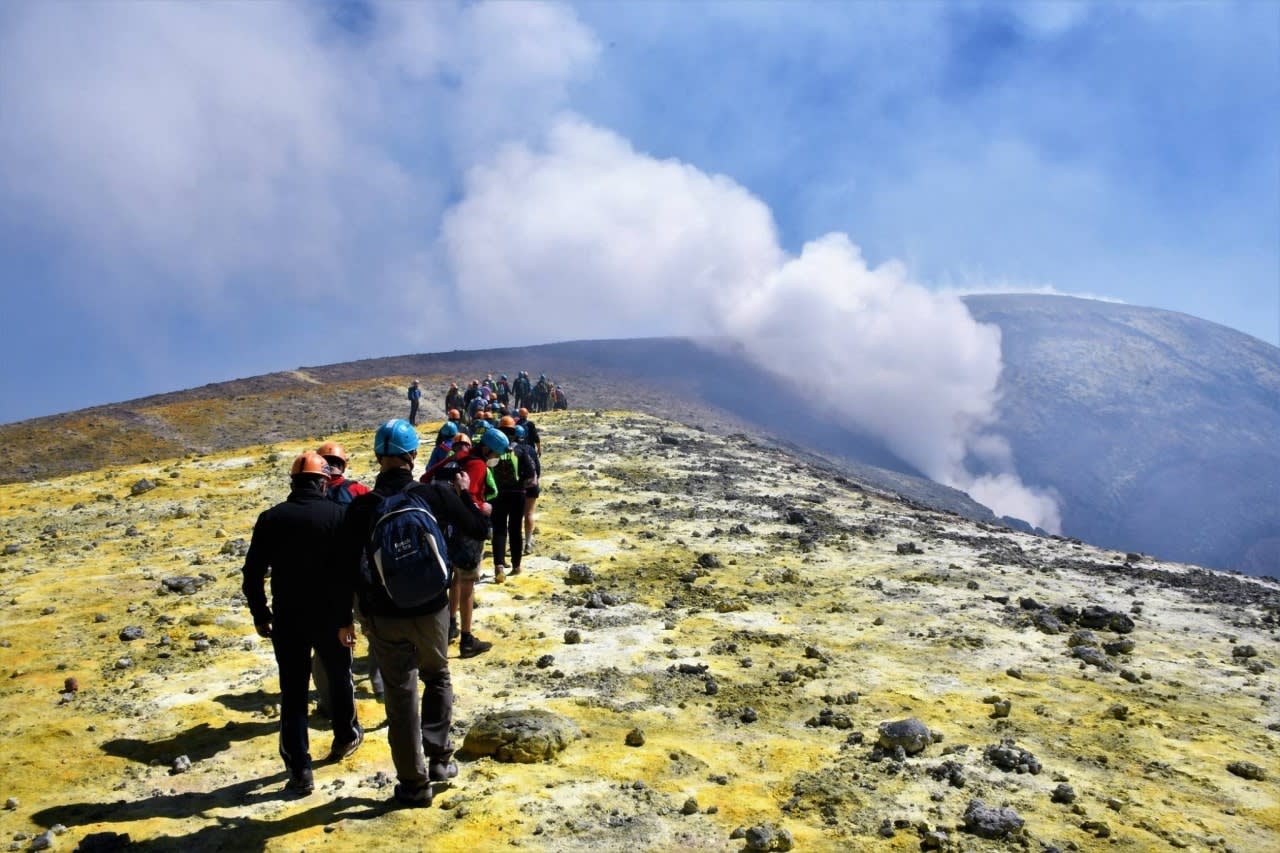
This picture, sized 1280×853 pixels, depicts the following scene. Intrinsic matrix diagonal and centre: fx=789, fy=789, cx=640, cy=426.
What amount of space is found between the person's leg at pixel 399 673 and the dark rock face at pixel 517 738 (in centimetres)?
104

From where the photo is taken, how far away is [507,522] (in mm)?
10727

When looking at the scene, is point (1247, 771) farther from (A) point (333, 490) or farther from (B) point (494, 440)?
(A) point (333, 490)

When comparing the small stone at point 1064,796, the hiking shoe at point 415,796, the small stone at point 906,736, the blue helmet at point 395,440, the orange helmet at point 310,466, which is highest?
the blue helmet at point 395,440

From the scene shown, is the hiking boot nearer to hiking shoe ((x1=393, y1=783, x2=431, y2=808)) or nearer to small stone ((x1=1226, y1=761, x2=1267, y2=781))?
hiking shoe ((x1=393, y1=783, x2=431, y2=808))

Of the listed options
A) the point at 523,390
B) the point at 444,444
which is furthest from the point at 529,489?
the point at 523,390

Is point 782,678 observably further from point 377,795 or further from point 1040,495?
point 1040,495

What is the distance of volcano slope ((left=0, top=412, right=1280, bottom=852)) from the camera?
478cm

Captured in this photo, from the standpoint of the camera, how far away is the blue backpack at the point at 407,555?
174 inches

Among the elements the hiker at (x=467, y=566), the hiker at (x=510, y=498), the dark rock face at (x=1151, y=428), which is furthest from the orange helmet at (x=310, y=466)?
the dark rock face at (x=1151, y=428)

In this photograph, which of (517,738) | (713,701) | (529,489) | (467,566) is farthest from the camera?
(529,489)

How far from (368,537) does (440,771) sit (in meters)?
1.66

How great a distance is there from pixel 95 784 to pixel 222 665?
2.43m

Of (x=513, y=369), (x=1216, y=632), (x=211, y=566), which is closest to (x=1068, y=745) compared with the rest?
(x=1216, y=632)

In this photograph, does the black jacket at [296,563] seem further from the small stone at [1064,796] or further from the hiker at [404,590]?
the small stone at [1064,796]
